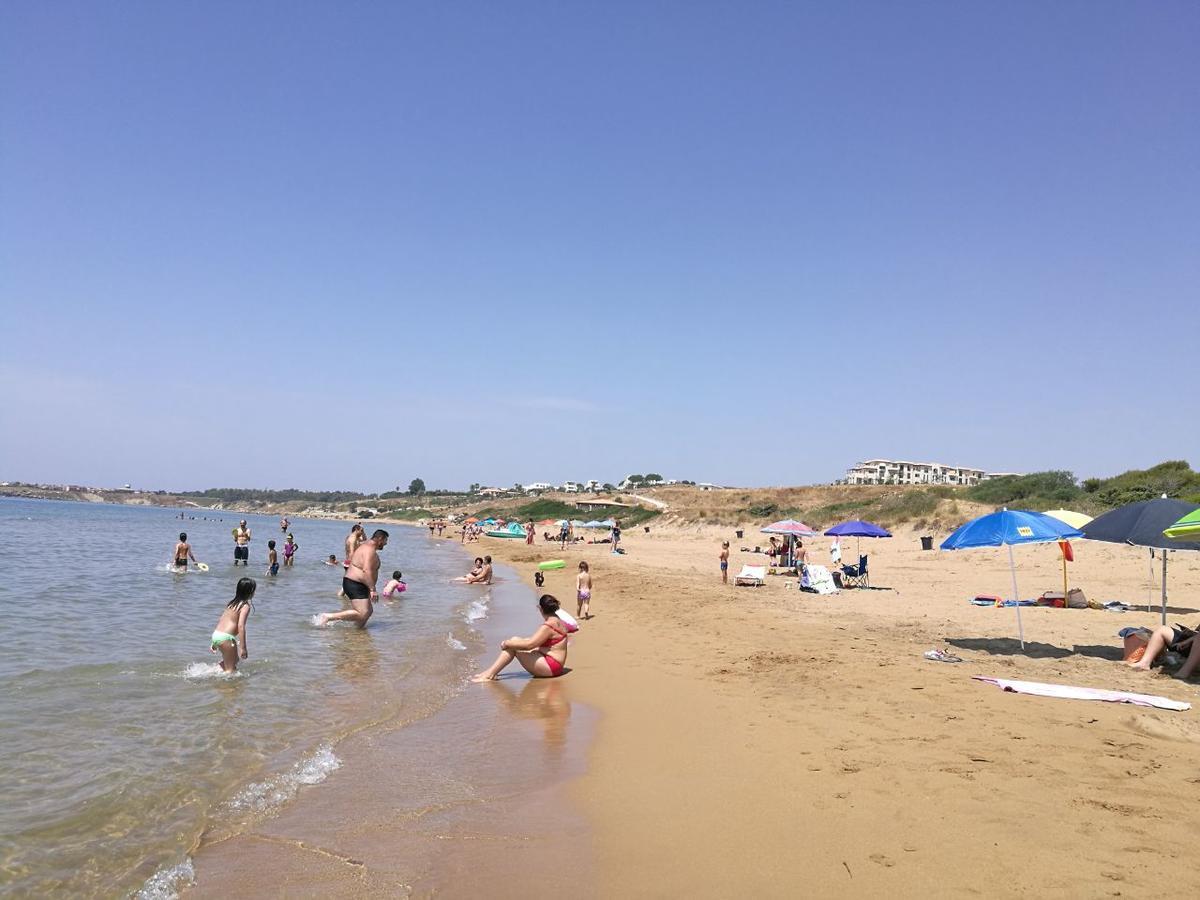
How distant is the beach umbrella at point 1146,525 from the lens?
806 centimetres

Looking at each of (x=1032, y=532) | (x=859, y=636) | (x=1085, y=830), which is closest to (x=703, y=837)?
(x=1085, y=830)

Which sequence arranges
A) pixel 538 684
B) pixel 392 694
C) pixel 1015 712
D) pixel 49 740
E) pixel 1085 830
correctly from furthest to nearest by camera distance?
pixel 538 684, pixel 392 694, pixel 1015 712, pixel 49 740, pixel 1085 830

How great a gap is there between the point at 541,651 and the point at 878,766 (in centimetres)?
457

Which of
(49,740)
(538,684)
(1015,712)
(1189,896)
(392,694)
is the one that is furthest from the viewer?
(538,684)

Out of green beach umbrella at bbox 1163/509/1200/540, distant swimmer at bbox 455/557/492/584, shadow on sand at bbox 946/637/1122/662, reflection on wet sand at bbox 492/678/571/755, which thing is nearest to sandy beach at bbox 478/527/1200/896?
shadow on sand at bbox 946/637/1122/662

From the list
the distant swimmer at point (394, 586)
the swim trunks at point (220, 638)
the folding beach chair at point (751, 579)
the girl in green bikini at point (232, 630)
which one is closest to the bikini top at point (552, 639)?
the girl in green bikini at point (232, 630)

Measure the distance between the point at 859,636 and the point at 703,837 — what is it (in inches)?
288

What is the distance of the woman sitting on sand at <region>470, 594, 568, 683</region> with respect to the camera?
8.57m

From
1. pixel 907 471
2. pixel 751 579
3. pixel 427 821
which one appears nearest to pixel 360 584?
pixel 427 821

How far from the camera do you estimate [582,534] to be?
5491 cm

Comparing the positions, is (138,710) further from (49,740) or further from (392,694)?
(392,694)

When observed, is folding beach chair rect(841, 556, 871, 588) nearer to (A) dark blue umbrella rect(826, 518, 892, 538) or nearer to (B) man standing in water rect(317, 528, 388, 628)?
(A) dark blue umbrella rect(826, 518, 892, 538)

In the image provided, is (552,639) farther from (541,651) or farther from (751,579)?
(751,579)

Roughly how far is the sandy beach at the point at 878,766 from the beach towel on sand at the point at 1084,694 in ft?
0.59
